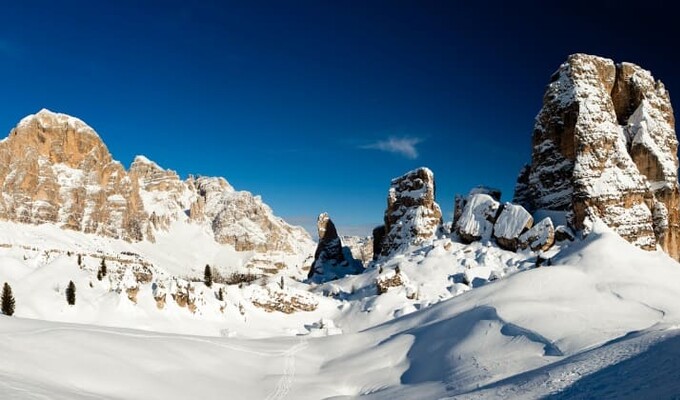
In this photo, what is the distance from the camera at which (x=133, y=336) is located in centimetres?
3030

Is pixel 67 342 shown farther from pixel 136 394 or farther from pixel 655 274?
pixel 655 274

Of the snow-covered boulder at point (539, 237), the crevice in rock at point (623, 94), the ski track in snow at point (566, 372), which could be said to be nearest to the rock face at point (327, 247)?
the snow-covered boulder at point (539, 237)

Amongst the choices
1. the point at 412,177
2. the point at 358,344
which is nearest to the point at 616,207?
the point at 412,177

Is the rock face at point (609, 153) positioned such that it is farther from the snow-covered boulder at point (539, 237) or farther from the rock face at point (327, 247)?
the rock face at point (327, 247)

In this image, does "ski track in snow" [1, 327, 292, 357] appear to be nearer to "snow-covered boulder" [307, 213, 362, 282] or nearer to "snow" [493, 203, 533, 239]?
"snow" [493, 203, 533, 239]

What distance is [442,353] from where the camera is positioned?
29.8m

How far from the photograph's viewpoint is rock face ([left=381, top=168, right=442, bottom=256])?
299 ft

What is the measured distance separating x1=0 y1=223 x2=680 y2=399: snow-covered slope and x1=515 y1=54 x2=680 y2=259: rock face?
111 ft

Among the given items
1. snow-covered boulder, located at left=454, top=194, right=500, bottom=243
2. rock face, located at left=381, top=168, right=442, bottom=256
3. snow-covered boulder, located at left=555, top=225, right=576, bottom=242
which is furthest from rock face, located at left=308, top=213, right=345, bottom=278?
snow-covered boulder, located at left=555, top=225, right=576, bottom=242

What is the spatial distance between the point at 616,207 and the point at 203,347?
6767 centimetres

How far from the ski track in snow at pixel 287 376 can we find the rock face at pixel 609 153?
175ft

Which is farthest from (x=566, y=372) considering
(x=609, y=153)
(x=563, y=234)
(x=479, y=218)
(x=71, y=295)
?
(x=609, y=153)

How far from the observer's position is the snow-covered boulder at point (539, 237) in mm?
74250

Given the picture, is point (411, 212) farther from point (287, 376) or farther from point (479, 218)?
point (287, 376)
